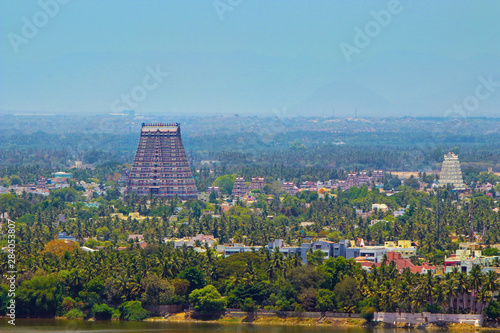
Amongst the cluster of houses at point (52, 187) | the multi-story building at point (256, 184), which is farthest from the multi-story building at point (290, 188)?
the cluster of houses at point (52, 187)

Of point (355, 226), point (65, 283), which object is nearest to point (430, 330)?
point (65, 283)

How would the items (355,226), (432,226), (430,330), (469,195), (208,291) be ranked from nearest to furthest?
(430,330)
(208,291)
(432,226)
(355,226)
(469,195)

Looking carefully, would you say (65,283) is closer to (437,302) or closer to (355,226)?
(437,302)

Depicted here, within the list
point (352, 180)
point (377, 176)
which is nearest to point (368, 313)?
point (352, 180)

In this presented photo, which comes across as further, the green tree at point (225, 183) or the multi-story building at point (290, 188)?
the multi-story building at point (290, 188)

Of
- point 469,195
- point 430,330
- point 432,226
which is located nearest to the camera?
point 430,330

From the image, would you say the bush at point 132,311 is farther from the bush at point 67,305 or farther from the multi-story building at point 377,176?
the multi-story building at point 377,176
